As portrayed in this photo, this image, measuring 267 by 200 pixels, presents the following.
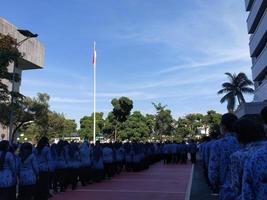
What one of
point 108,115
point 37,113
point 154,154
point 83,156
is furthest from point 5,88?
point 108,115

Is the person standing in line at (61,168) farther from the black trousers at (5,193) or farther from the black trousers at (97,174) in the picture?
the black trousers at (5,193)

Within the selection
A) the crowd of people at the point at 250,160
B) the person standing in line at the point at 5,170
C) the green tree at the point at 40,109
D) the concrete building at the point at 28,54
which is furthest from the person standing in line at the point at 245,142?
the concrete building at the point at 28,54

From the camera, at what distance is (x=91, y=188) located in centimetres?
1662

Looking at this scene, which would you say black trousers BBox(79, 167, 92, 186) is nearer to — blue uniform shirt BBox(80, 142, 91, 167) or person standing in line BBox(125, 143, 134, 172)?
blue uniform shirt BBox(80, 142, 91, 167)

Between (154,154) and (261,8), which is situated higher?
(261,8)

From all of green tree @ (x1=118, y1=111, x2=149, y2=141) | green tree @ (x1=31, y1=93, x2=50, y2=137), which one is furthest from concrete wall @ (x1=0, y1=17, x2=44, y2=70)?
green tree @ (x1=118, y1=111, x2=149, y2=141)

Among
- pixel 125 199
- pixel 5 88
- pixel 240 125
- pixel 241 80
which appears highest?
pixel 241 80

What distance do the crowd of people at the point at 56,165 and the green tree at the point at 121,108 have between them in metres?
29.4

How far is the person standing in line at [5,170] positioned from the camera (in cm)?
930

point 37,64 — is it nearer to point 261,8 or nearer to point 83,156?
point 261,8

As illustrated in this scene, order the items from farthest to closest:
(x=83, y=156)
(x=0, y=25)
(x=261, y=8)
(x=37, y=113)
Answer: (x=0, y=25), (x=37, y=113), (x=261, y=8), (x=83, y=156)

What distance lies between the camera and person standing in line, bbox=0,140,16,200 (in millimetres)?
9297

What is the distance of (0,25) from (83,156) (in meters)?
40.4

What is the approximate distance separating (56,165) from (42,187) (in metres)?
2.57
